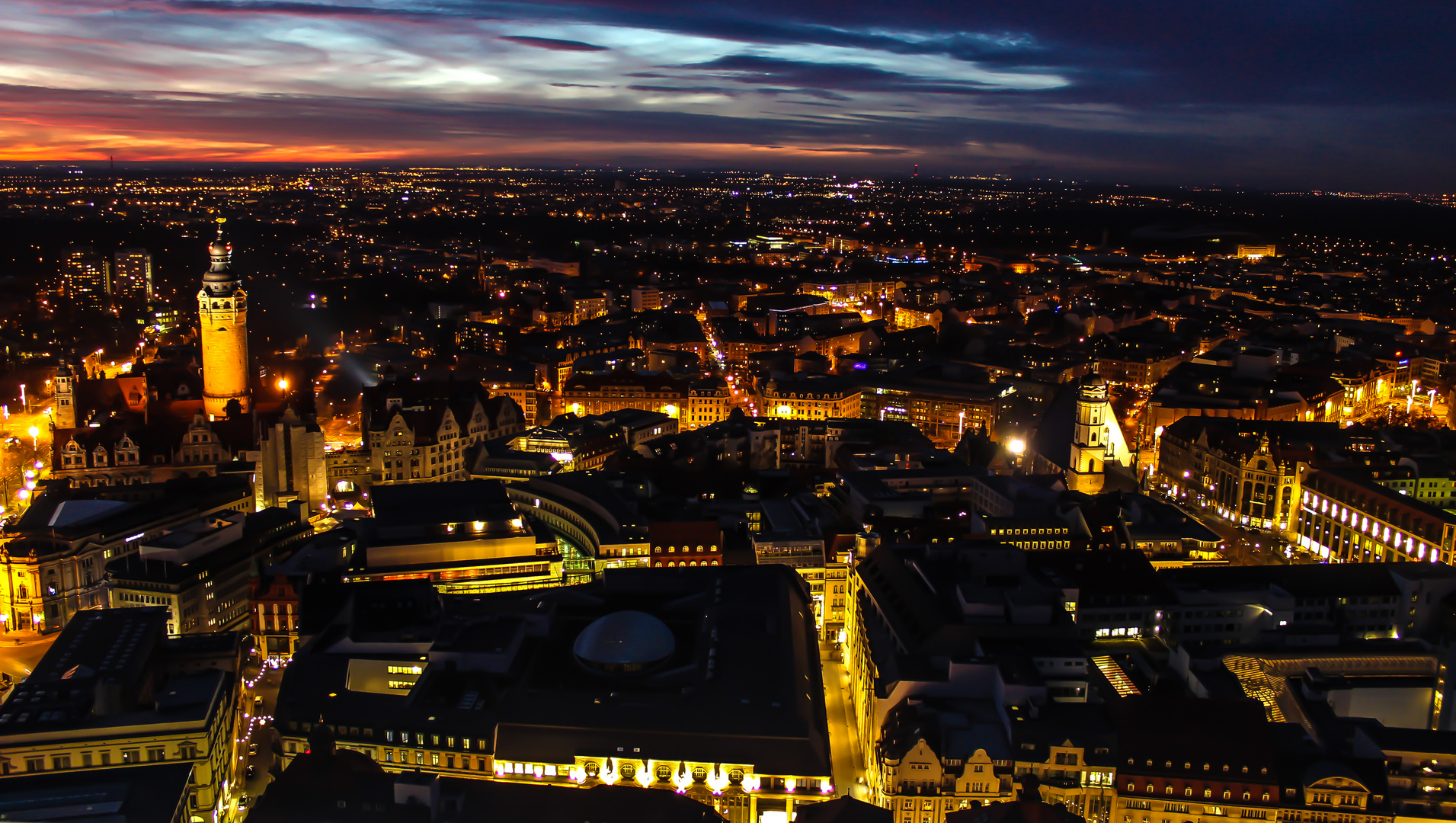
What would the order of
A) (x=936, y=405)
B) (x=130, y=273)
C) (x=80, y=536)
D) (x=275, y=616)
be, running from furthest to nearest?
(x=130, y=273) → (x=936, y=405) → (x=80, y=536) → (x=275, y=616)

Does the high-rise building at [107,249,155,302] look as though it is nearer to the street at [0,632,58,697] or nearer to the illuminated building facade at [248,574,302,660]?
the street at [0,632,58,697]

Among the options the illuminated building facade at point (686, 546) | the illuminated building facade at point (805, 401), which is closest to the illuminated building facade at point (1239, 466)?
the illuminated building facade at point (805, 401)

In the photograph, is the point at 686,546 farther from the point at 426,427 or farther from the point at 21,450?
the point at 21,450

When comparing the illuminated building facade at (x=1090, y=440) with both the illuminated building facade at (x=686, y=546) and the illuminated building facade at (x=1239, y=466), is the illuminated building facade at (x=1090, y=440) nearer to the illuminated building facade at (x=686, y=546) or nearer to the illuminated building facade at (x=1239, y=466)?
the illuminated building facade at (x=1239, y=466)

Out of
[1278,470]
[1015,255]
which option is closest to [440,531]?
[1278,470]

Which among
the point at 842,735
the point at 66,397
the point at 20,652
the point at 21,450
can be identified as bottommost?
the point at 20,652

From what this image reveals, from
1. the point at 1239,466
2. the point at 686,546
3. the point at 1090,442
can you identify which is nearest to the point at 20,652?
the point at 686,546
